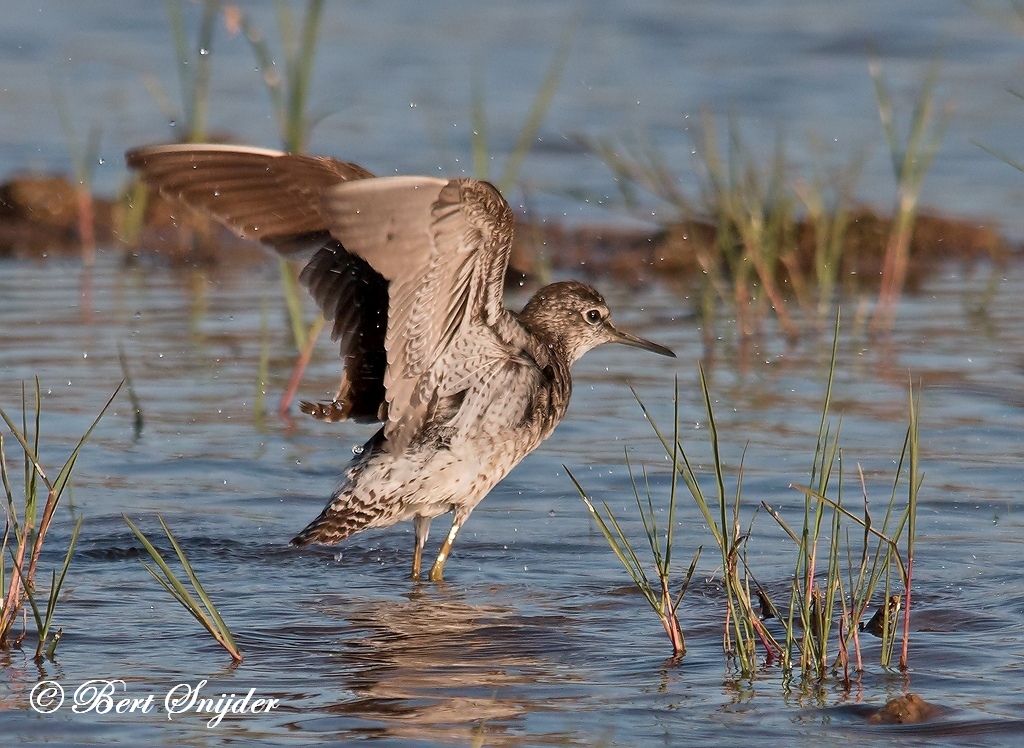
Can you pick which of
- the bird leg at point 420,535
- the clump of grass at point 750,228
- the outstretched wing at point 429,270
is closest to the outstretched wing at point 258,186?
the outstretched wing at point 429,270

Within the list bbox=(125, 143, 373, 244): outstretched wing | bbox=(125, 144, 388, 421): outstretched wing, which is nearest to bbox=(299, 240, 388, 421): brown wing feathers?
bbox=(125, 144, 388, 421): outstretched wing

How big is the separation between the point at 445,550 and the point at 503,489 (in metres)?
1.02

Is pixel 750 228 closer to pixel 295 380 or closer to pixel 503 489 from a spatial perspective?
pixel 503 489

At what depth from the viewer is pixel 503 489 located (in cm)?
655

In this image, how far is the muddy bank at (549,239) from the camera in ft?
33.7

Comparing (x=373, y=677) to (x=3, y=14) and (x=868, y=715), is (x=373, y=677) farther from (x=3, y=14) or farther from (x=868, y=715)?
(x=3, y=14)

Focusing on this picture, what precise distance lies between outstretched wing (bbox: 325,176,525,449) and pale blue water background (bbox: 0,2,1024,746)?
0.69 m

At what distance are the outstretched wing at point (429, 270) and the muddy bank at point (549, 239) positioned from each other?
179 inches

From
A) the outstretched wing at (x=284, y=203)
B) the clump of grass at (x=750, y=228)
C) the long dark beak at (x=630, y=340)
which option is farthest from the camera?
the clump of grass at (x=750, y=228)

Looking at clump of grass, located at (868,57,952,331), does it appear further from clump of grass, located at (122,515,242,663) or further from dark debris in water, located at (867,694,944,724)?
clump of grass, located at (122,515,242,663)

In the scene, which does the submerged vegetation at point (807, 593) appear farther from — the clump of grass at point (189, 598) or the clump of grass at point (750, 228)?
the clump of grass at point (750, 228)

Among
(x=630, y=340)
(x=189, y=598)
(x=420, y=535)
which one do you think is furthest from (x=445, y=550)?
(x=189, y=598)

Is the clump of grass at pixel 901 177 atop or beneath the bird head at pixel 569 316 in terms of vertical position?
atop

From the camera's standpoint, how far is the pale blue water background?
3.98m
